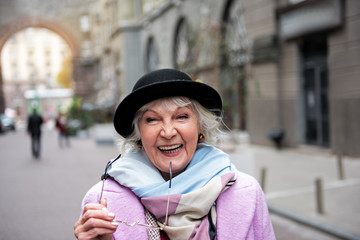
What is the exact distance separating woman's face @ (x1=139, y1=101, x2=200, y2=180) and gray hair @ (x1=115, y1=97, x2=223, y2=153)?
0.06 ft

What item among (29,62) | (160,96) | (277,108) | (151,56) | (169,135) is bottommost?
(277,108)

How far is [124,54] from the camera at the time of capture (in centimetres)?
3312

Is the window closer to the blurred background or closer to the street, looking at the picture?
the blurred background

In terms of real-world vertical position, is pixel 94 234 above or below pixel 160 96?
below

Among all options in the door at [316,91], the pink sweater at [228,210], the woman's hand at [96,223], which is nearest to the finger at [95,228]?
the woman's hand at [96,223]

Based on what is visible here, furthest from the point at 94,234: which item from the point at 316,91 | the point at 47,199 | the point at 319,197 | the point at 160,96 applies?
the point at 316,91

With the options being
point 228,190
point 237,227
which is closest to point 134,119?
point 228,190

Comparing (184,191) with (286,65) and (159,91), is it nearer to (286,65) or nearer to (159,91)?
(159,91)

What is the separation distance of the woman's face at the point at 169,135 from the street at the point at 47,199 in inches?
153

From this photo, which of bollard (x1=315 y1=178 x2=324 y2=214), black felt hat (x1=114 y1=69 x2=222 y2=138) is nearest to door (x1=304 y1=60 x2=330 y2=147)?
bollard (x1=315 y1=178 x2=324 y2=214)

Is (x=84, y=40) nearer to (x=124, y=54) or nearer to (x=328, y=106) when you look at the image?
(x=124, y=54)

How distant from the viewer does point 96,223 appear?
1.62 m

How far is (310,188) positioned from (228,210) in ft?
20.9

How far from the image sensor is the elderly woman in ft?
6.05
